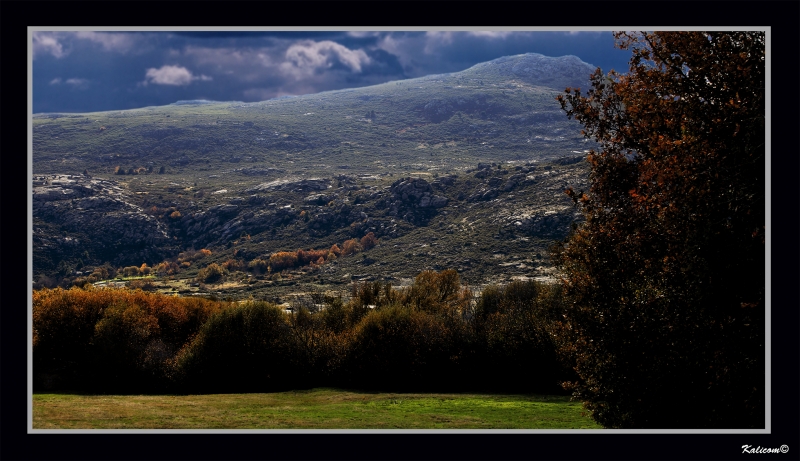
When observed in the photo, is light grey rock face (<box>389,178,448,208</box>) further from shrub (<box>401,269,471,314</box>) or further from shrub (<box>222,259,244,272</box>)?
shrub (<box>401,269,471,314</box>)

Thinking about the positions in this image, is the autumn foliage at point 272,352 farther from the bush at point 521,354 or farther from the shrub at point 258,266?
the shrub at point 258,266

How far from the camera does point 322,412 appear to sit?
26.1m

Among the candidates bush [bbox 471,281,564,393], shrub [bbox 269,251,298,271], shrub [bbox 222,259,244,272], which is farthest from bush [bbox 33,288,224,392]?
shrub [bbox 222,259,244,272]

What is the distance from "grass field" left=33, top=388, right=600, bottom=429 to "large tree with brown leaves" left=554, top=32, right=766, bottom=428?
7.34m

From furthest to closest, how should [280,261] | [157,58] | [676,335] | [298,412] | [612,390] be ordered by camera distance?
[157,58]
[280,261]
[298,412]
[612,390]
[676,335]

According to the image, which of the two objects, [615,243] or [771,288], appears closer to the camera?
[771,288]

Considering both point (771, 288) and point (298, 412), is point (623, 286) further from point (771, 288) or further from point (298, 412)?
point (298, 412)

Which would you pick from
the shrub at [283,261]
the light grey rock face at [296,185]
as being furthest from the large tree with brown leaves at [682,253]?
the light grey rock face at [296,185]

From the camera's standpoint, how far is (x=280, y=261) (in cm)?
13450

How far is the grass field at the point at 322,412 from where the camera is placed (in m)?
18.1

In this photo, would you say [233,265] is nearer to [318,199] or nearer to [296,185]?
[318,199]

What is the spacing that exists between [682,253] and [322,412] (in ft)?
60.5
